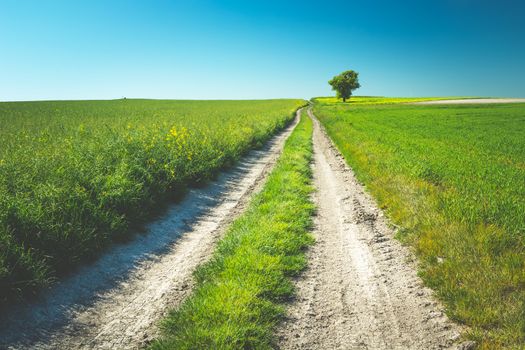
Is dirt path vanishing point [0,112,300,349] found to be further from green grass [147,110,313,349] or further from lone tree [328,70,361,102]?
lone tree [328,70,361,102]

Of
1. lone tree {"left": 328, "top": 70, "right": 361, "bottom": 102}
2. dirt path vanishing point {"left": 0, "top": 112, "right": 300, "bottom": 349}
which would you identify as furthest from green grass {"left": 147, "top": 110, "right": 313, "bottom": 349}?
lone tree {"left": 328, "top": 70, "right": 361, "bottom": 102}

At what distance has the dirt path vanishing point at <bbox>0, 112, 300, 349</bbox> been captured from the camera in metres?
3.77

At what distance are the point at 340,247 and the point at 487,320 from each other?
266 centimetres

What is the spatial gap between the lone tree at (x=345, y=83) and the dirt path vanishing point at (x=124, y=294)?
323 feet

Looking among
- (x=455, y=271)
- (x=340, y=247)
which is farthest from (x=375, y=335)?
(x=340, y=247)

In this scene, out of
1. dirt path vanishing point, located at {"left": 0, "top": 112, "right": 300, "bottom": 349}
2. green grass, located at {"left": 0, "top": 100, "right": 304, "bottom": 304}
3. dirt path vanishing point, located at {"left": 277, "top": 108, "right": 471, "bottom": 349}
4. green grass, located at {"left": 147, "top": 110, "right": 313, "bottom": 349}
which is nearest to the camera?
green grass, located at {"left": 147, "top": 110, "right": 313, "bottom": 349}

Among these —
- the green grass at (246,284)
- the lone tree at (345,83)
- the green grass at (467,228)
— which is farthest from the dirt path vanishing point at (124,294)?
the lone tree at (345,83)

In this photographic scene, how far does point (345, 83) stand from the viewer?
98.9 metres

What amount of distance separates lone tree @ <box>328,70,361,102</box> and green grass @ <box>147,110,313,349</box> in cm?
9769

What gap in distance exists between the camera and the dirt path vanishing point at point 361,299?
144 inches

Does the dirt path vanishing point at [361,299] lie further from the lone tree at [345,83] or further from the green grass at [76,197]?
the lone tree at [345,83]

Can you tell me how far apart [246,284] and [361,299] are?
1.54 metres

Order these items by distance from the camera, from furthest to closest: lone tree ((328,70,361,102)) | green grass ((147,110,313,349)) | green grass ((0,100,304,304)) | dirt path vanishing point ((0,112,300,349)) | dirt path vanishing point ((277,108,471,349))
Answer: lone tree ((328,70,361,102)), green grass ((0,100,304,304)), dirt path vanishing point ((0,112,300,349)), dirt path vanishing point ((277,108,471,349)), green grass ((147,110,313,349))

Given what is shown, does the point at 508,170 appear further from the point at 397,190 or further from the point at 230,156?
the point at 230,156
